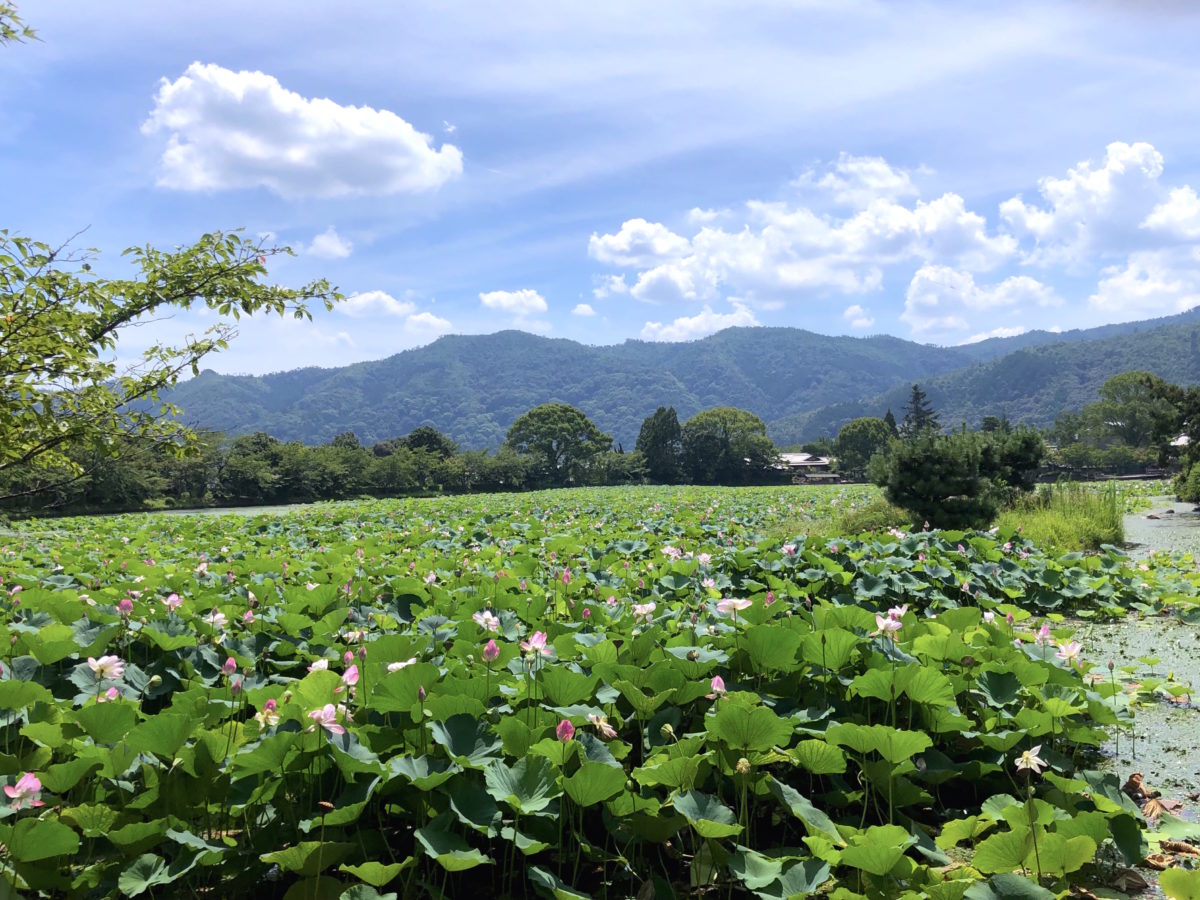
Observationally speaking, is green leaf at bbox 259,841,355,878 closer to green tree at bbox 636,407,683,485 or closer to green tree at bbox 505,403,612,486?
green tree at bbox 636,407,683,485

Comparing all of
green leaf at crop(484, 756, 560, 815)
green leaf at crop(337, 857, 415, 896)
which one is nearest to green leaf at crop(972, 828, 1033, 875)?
green leaf at crop(484, 756, 560, 815)

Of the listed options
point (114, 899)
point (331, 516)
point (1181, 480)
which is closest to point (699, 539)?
point (114, 899)

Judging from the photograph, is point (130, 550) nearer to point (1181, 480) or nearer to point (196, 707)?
point (196, 707)

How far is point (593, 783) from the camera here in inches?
73.8

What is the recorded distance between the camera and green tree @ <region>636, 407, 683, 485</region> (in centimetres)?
6253

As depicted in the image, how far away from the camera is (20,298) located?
378cm

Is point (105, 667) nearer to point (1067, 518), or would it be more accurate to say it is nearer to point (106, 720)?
point (106, 720)

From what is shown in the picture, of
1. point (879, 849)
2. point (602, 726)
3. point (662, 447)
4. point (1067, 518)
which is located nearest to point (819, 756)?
point (879, 849)

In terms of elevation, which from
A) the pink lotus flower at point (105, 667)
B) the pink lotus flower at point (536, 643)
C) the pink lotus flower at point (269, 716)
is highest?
the pink lotus flower at point (105, 667)

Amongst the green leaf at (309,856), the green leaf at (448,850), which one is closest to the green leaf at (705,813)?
the green leaf at (448,850)

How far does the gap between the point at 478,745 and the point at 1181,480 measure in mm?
27831

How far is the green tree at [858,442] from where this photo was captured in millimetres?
71562

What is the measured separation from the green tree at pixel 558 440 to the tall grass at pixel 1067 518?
5052 centimetres

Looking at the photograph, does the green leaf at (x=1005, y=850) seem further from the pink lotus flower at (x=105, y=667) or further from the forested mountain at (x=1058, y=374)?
the forested mountain at (x=1058, y=374)
